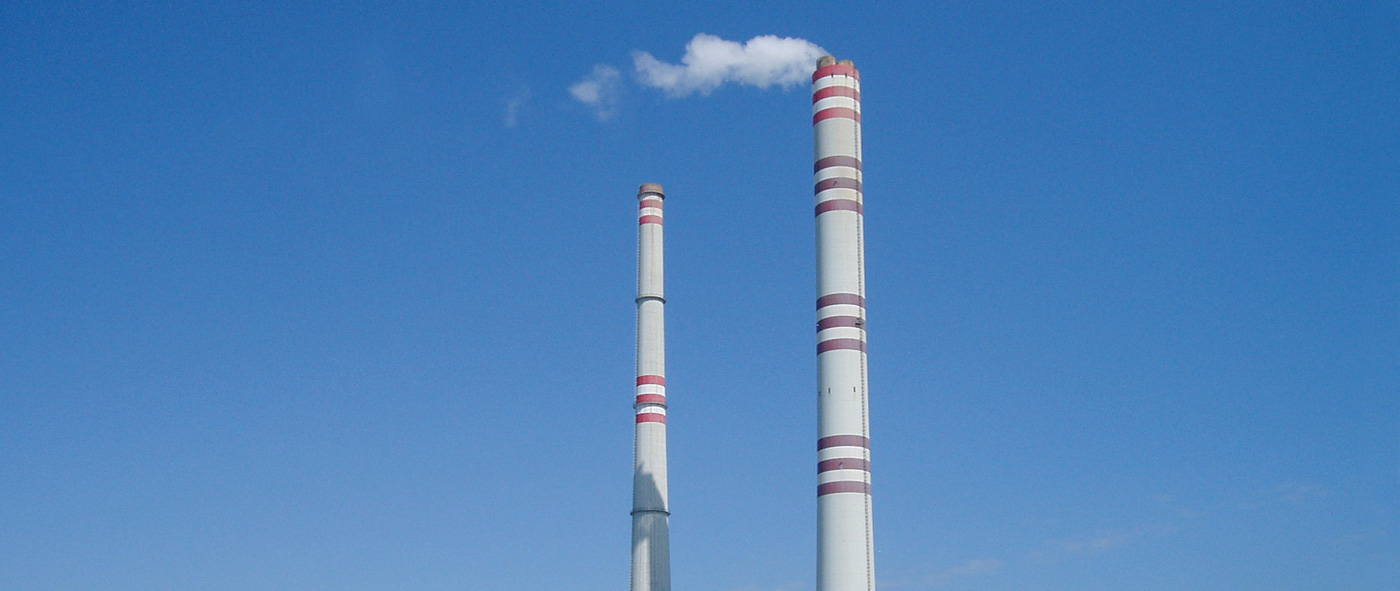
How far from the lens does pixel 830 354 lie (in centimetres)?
4053

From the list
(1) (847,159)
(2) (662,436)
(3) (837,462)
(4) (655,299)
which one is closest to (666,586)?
(2) (662,436)

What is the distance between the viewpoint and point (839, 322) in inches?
1599

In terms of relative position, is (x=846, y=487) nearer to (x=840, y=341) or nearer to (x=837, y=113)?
(x=840, y=341)

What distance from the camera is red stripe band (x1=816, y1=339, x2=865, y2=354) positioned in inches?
1592

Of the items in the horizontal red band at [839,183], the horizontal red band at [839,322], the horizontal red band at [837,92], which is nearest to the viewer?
the horizontal red band at [839,322]

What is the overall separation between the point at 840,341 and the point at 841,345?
0.12 meters

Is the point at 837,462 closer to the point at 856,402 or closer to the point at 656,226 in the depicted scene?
the point at 856,402

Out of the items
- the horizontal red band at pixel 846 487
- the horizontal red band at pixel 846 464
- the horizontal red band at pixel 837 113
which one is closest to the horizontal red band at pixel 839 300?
the horizontal red band at pixel 846 464

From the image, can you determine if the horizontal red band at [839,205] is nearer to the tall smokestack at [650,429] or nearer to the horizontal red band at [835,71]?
the horizontal red band at [835,71]

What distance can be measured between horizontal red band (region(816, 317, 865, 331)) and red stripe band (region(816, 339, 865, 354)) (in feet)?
1.41

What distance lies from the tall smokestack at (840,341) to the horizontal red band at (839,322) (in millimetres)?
28

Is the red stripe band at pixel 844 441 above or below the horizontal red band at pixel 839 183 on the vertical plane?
below

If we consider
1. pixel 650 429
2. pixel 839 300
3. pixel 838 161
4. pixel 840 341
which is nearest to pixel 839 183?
pixel 838 161

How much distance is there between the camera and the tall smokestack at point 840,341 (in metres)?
39.0
